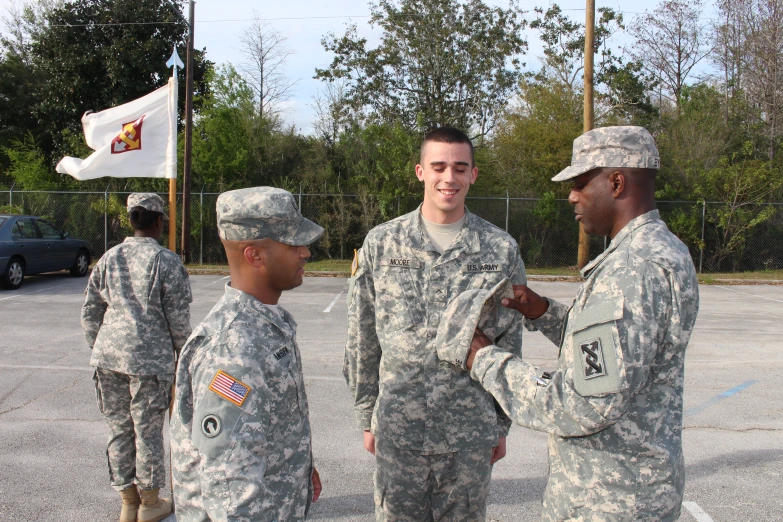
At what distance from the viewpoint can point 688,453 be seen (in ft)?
14.7

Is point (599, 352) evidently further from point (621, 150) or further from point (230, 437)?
point (230, 437)

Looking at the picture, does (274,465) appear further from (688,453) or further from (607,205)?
(688,453)

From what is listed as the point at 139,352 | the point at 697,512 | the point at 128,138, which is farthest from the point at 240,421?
the point at 128,138

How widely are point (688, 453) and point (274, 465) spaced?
371cm

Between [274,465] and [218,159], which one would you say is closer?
[274,465]

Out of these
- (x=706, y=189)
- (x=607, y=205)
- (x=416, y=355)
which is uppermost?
(x=706, y=189)

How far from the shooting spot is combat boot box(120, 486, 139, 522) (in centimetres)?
347

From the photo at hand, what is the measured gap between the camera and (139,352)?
3.44 m

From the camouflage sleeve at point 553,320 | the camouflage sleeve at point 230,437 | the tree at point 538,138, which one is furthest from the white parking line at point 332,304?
the tree at point 538,138

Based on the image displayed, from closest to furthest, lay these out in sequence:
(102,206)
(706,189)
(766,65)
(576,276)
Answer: (576,276) → (102,206) → (706,189) → (766,65)

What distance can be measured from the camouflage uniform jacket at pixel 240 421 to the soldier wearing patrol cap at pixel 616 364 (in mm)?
540

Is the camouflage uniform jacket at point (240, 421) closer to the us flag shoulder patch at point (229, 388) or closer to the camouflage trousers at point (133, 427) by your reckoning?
the us flag shoulder patch at point (229, 388)

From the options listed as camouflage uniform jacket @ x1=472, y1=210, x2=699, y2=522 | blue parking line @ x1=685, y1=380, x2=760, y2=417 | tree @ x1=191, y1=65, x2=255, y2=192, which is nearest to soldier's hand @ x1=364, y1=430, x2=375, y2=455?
camouflage uniform jacket @ x1=472, y1=210, x2=699, y2=522

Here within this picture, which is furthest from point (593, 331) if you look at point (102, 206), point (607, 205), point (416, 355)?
point (102, 206)
